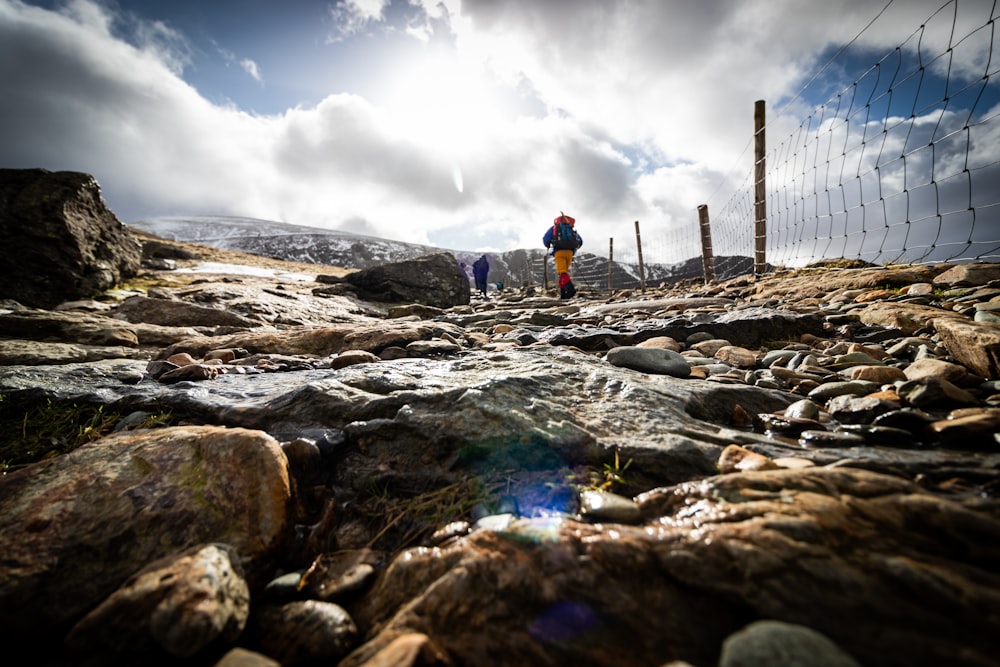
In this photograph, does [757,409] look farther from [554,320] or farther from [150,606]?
[554,320]

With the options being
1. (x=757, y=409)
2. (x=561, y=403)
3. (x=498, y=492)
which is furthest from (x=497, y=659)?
(x=757, y=409)

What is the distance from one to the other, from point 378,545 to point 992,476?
1844 mm

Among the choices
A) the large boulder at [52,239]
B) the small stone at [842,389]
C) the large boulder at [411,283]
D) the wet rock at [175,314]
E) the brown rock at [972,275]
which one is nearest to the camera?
the small stone at [842,389]

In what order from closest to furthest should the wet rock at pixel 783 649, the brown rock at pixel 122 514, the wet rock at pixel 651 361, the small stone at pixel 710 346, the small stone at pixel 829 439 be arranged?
1. the wet rock at pixel 783 649
2. the brown rock at pixel 122 514
3. the small stone at pixel 829 439
4. the wet rock at pixel 651 361
5. the small stone at pixel 710 346

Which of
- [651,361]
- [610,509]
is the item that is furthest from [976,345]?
[610,509]

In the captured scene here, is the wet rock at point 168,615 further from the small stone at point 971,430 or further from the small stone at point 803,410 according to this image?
the small stone at point 971,430

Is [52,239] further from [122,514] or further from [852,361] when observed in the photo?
[852,361]

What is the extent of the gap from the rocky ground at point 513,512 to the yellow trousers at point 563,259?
33.6ft

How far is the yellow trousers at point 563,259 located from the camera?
12.5 m

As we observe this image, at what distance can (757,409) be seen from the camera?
1898 mm

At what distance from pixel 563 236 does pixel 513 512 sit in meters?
12.0

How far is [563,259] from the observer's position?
1252cm

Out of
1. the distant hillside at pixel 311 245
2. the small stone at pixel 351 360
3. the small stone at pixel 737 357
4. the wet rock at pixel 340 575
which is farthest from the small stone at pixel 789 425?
the distant hillside at pixel 311 245

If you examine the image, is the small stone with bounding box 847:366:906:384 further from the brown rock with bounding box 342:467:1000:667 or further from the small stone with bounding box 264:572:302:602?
the small stone with bounding box 264:572:302:602
